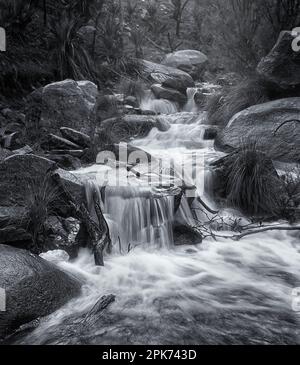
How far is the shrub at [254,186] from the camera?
4992 millimetres

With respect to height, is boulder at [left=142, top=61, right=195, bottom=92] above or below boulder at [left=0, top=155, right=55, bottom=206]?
above

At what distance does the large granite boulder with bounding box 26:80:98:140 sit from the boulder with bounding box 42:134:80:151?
535mm

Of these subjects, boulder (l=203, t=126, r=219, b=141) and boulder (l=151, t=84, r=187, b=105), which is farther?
boulder (l=151, t=84, r=187, b=105)

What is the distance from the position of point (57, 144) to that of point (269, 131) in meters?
3.30

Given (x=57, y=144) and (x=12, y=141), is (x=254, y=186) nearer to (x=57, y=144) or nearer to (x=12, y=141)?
(x=57, y=144)

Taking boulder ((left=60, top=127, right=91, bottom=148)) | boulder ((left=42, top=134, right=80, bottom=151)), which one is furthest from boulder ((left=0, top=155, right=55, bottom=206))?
boulder ((left=60, top=127, right=91, bottom=148))

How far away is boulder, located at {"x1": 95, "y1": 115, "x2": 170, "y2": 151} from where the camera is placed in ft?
22.1

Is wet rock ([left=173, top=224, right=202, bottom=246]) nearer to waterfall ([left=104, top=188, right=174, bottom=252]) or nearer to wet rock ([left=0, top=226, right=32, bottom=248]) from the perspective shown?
waterfall ([left=104, top=188, right=174, bottom=252])

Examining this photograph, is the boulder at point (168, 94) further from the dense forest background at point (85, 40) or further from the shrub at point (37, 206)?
the shrub at point (37, 206)

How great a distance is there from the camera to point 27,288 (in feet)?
9.02

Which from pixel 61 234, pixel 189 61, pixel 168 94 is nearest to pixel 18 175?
pixel 61 234

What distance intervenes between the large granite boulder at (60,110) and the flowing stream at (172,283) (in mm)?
1448

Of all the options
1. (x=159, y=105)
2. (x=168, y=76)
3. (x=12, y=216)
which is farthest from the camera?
(x=168, y=76)
